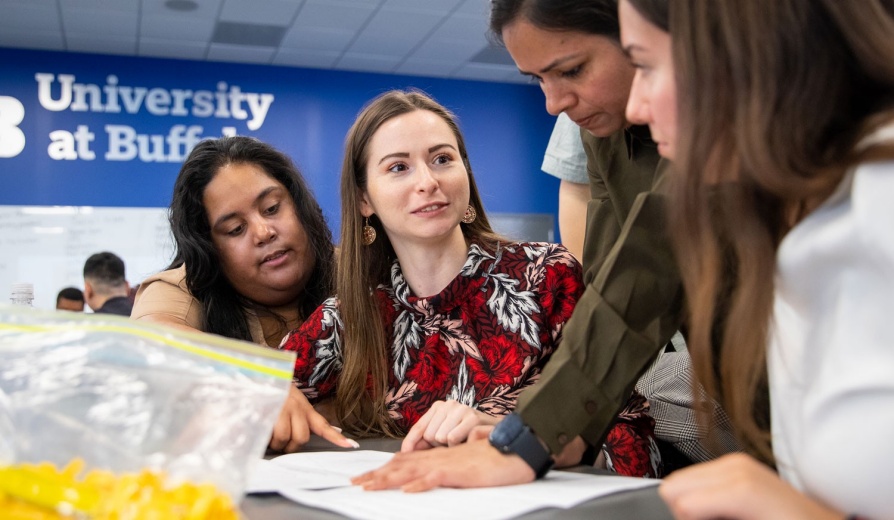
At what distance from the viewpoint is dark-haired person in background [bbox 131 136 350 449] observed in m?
2.06

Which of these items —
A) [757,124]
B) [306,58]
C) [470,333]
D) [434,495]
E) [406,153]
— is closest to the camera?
[757,124]

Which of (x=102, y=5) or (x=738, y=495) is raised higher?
(x=102, y=5)

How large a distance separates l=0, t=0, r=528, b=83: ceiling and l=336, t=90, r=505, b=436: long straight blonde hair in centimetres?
369

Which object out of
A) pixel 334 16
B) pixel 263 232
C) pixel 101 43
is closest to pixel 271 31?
pixel 334 16

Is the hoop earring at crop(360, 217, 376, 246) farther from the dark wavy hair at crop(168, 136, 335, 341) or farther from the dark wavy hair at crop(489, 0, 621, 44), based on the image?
the dark wavy hair at crop(489, 0, 621, 44)

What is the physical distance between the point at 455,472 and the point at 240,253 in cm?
129

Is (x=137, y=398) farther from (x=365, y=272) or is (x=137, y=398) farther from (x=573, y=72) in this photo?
(x=365, y=272)

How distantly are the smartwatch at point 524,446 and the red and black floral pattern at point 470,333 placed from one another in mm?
521

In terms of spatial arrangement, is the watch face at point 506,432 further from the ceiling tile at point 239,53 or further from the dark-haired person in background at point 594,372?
the ceiling tile at point 239,53

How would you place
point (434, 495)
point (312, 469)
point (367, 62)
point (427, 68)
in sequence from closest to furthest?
point (434, 495)
point (312, 469)
point (367, 62)
point (427, 68)

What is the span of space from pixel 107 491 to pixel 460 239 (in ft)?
3.89

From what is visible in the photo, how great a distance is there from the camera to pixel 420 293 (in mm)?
1721

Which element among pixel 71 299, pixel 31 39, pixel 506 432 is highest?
pixel 31 39

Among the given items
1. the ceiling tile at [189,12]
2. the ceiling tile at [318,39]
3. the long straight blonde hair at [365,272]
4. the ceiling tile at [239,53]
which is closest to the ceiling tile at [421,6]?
the ceiling tile at [318,39]
